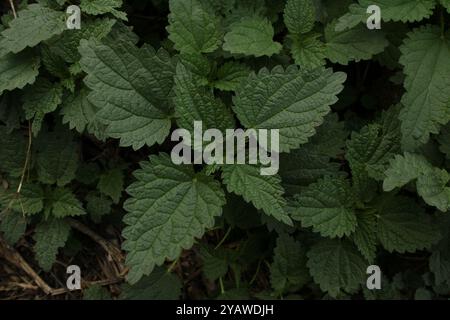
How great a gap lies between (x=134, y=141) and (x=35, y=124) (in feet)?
1.80

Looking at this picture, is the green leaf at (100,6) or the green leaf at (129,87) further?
the green leaf at (100,6)

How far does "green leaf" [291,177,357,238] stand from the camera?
226 centimetres

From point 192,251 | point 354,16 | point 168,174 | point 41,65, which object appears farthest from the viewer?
point 192,251

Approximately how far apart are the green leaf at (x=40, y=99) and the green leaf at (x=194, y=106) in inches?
23.8

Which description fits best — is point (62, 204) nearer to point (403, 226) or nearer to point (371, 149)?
point (371, 149)

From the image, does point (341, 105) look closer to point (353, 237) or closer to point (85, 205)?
point (353, 237)

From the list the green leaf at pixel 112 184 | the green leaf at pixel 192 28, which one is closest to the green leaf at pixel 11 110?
the green leaf at pixel 112 184

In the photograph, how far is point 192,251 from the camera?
279 centimetres

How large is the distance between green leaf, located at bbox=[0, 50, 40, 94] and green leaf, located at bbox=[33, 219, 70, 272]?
66 centimetres

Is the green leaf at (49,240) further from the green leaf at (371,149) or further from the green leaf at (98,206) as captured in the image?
the green leaf at (371,149)

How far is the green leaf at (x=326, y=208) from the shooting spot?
2260mm
